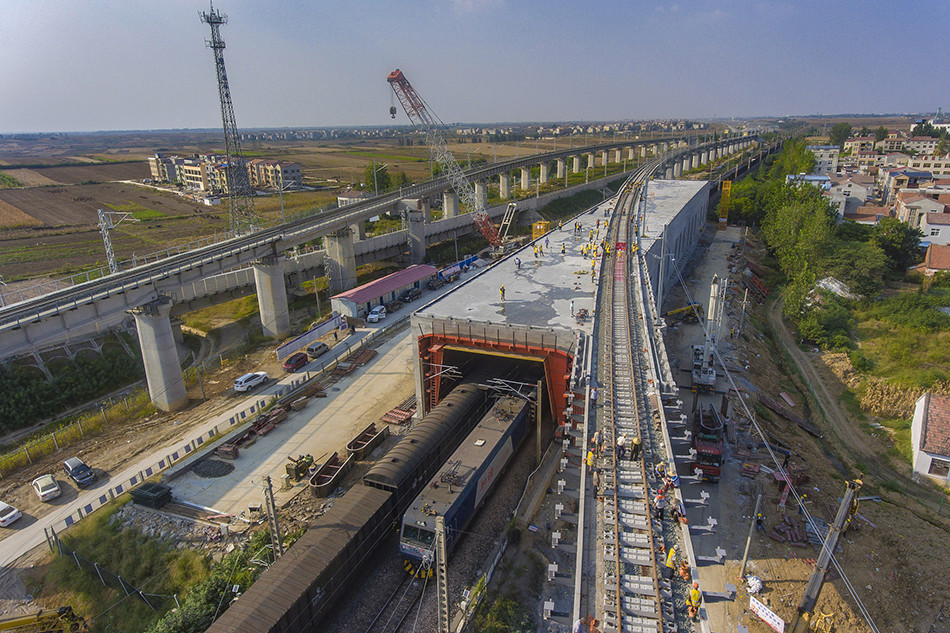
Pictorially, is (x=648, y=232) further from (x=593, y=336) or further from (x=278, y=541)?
(x=278, y=541)

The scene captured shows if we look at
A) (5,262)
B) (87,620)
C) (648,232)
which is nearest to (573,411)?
(87,620)

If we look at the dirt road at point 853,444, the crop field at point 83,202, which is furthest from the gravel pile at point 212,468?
the crop field at point 83,202

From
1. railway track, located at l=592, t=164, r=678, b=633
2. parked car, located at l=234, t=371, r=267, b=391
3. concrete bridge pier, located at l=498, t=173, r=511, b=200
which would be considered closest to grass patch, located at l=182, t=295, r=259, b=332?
parked car, located at l=234, t=371, r=267, b=391

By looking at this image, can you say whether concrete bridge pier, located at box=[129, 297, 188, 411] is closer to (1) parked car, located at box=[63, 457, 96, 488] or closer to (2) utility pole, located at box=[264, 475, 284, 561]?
(1) parked car, located at box=[63, 457, 96, 488]

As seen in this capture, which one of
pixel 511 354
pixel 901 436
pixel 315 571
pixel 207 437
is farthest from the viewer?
pixel 901 436

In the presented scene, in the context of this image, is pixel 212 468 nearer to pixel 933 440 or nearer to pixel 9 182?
pixel 933 440

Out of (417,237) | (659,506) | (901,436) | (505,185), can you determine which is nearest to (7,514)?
(659,506)
